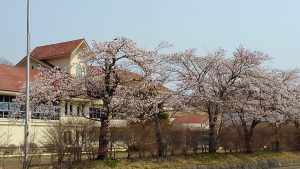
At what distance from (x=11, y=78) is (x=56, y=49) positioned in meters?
9.94

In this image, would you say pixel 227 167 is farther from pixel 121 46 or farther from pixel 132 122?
pixel 121 46

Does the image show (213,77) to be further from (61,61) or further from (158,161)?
(61,61)

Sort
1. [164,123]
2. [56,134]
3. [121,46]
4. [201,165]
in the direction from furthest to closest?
[164,123] → [201,165] → [121,46] → [56,134]

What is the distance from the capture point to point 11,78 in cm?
4038

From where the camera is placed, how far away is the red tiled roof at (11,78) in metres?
37.6

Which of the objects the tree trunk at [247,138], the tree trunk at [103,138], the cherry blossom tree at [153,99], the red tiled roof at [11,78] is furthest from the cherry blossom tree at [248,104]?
the red tiled roof at [11,78]

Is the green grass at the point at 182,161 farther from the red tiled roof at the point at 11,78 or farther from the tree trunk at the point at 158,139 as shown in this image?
the red tiled roof at the point at 11,78

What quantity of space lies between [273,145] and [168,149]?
528 inches

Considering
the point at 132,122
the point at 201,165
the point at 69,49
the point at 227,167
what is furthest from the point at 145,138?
the point at 69,49

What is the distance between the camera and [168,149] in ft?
94.5

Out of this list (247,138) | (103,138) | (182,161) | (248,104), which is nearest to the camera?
(103,138)

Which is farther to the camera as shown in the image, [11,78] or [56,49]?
[56,49]

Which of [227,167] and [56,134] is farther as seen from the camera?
[227,167]

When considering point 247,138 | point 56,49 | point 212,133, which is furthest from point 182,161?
point 56,49
